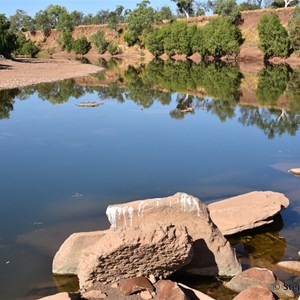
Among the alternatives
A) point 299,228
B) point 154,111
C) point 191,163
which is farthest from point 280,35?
point 299,228

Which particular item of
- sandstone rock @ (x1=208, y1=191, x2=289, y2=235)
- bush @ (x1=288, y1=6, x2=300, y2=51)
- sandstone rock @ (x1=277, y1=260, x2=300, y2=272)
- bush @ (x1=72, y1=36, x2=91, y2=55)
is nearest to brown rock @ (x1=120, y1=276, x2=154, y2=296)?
sandstone rock @ (x1=277, y1=260, x2=300, y2=272)

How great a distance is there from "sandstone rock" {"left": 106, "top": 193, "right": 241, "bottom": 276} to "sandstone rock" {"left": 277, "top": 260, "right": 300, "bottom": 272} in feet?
2.70

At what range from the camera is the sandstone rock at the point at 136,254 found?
664 centimetres

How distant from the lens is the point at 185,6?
106 metres

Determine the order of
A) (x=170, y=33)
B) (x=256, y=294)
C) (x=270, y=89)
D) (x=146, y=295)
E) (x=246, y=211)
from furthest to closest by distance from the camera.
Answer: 1. (x=170, y=33)
2. (x=270, y=89)
3. (x=246, y=211)
4. (x=146, y=295)
5. (x=256, y=294)

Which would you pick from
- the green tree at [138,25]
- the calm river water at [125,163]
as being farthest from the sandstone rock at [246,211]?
the green tree at [138,25]

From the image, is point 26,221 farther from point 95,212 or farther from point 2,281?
point 2,281

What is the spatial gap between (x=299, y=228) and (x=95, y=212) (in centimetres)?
426

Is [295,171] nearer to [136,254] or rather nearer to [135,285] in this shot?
[136,254]

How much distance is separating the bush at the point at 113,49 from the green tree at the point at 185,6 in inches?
765

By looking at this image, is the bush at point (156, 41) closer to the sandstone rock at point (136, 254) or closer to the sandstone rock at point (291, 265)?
the sandstone rock at point (291, 265)

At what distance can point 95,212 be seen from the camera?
10305 mm

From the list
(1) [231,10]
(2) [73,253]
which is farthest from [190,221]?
(1) [231,10]

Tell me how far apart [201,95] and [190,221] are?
2444 centimetres
